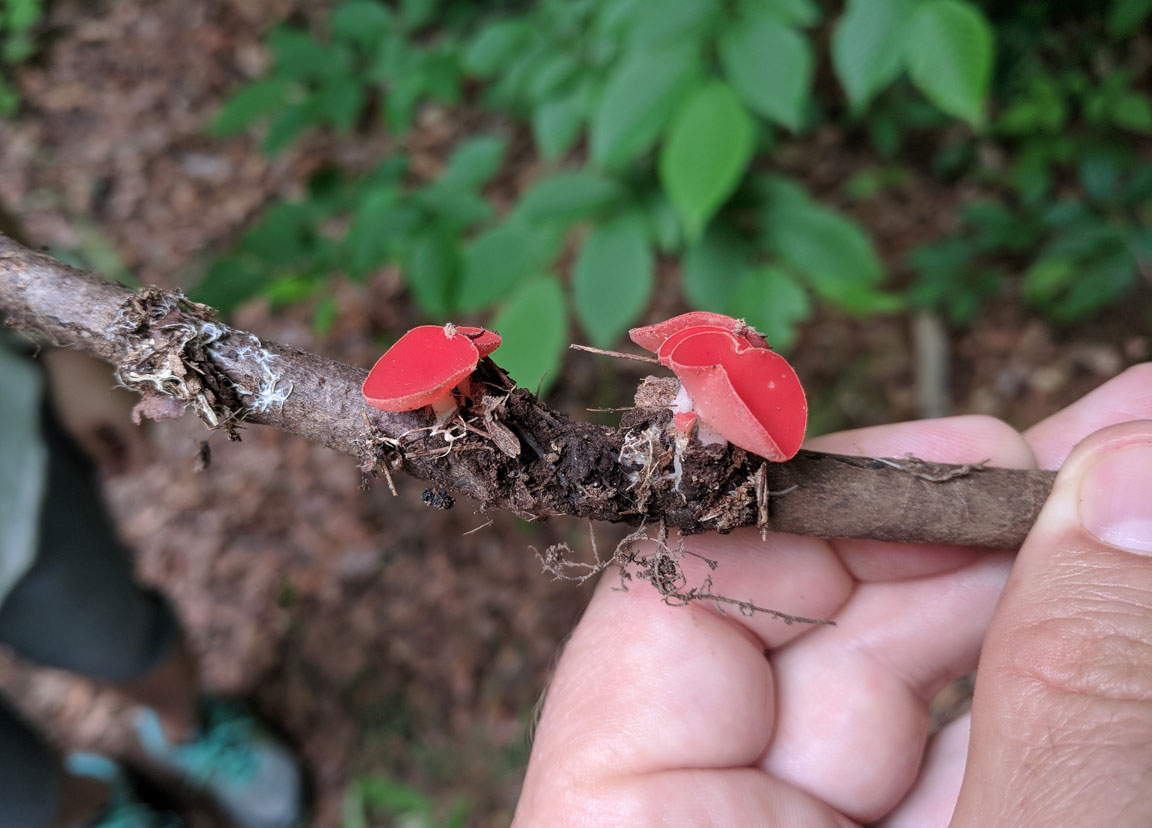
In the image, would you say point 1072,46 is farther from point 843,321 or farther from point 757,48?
point 757,48

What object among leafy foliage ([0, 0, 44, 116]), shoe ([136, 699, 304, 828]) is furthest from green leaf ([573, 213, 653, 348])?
leafy foliage ([0, 0, 44, 116])

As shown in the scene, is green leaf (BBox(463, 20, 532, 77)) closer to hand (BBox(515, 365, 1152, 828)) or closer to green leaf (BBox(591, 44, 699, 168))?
green leaf (BBox(591, 44, 699, 168))

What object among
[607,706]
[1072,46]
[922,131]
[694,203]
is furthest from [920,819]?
[922,131]

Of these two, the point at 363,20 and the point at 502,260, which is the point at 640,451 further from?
the point at 363,20

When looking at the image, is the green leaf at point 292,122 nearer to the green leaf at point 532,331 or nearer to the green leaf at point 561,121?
the green leaf at point 561,121

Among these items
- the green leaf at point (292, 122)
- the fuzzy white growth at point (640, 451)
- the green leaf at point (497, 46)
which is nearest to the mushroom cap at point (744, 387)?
the fuzzy white growth at point (640, 451)

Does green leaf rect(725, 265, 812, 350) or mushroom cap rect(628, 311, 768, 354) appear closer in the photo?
mushroom cap rect(628, 311, 768, 354)

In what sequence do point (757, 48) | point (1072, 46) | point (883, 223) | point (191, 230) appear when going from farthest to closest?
point (191, 230) < point (883, 223) < point (1072, 46) < point (757, 48)
